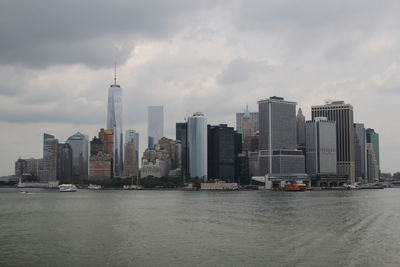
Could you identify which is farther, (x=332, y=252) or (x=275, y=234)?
(x=275, y=234)

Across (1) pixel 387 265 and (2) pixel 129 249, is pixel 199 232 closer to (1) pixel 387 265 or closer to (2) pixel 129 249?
(2) pixel 129 249

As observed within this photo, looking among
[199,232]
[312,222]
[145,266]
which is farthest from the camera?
[312,222]

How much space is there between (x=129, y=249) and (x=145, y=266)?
8713 millimetres

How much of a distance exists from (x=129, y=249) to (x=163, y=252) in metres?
3.83

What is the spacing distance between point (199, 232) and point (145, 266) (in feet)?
71.8

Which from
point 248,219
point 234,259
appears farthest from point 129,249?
point 248,219

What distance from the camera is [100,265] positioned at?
4488 centimetres

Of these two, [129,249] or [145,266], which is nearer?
[145,266]

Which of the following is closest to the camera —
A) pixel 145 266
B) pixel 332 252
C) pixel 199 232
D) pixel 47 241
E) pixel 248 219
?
pixel 145 266

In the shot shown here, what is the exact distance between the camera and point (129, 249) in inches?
2076

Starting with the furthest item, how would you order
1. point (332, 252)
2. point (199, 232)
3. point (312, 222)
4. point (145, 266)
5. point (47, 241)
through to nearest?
point (312, 222) < point (199, 232) < point (47, 241) < point (332, 252) < point (145, 266)

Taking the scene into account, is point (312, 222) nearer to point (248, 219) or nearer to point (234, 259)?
point (248, 219)

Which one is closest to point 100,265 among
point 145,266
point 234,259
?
point 145,266

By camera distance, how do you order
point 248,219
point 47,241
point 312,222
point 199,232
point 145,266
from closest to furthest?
point 145,266, point 47,241, point 199,232, point 312,222, point 248,219
